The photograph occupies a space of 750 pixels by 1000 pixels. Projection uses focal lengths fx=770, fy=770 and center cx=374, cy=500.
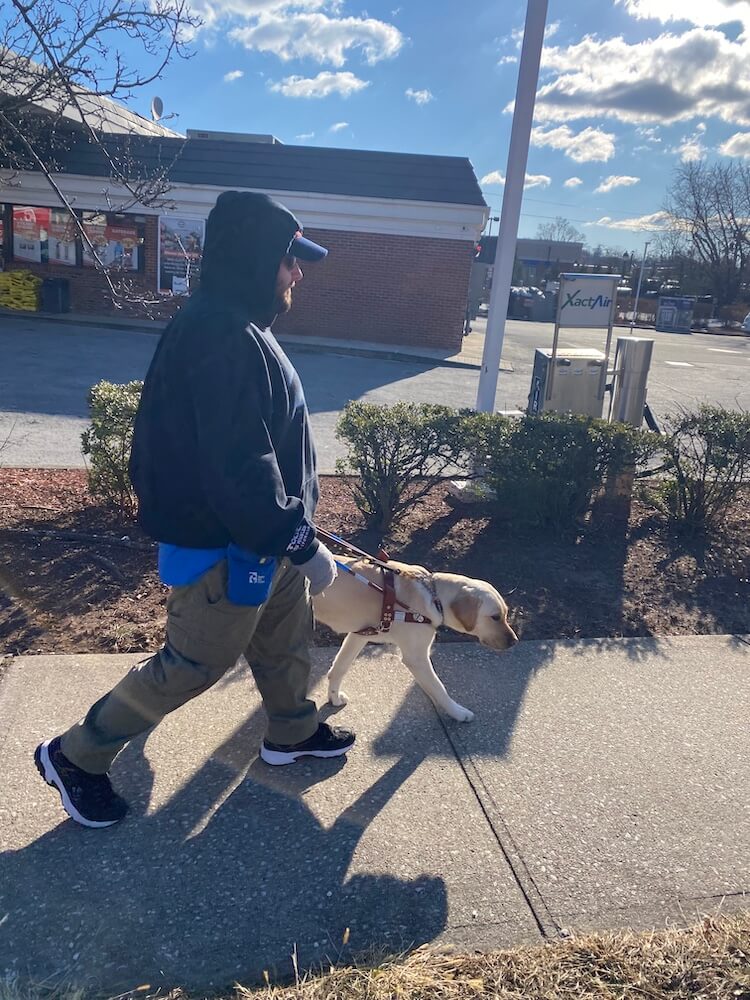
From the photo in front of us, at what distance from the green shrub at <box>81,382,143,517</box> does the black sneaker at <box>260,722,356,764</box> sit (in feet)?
8.83

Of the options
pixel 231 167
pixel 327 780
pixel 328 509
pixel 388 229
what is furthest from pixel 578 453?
pixel 231 167

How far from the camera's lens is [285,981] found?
2.10m

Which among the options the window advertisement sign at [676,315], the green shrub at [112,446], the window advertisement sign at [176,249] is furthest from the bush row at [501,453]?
the window advertisement sign at [676,315]

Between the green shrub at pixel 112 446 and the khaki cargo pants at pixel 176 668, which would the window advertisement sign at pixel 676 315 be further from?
the khaki cargo pants at pixel 176 668

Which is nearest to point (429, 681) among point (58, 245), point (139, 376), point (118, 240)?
point (139, 376)

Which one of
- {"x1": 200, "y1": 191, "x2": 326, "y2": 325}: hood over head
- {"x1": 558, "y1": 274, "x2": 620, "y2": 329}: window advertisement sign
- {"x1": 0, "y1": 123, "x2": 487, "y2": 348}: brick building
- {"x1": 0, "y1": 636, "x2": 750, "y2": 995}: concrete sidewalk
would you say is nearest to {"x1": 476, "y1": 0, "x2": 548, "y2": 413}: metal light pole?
{"x1": 558, "y1": 274, "x2": 620, "y2": 329}: window advertisement sign

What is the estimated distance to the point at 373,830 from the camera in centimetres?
270

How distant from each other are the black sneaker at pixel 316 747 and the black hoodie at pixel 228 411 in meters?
0.88

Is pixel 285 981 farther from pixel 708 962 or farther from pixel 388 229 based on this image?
pixel 388 229

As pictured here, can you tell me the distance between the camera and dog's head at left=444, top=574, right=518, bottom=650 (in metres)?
3.26

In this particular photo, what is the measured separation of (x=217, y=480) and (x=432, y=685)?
1545 millimetres

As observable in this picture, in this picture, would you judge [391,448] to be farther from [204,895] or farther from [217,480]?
[204,895]

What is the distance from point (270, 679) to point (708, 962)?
1643mm

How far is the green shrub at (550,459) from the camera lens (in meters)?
5.36
